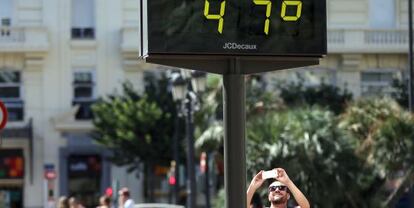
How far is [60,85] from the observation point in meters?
43.8

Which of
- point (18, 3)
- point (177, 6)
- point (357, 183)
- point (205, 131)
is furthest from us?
point (18, 3)

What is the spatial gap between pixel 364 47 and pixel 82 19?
11179 millimetres

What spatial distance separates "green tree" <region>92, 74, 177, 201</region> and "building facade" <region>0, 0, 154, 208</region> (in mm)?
2379

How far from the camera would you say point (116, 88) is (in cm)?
4356

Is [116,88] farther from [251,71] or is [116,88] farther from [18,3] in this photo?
[251,71]

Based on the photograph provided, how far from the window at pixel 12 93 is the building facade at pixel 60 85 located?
4cm

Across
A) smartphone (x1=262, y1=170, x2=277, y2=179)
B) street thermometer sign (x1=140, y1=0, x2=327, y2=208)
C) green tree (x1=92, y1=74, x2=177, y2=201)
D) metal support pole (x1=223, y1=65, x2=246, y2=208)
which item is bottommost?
green tree (x1=92, y1=74, x2=177, y2=201)

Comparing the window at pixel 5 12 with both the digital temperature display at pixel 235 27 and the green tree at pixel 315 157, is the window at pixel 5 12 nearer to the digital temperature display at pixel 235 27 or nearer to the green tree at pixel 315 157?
the green tree at pixel 315 157

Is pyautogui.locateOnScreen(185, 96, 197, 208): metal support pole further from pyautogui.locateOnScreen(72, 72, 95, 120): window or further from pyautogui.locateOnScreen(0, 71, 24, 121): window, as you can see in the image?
pyautogui.locateOnScreen(0, 71, 24, 121): window

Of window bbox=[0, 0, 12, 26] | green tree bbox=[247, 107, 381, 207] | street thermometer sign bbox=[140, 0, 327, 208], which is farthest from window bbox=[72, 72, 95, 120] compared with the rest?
street thermometer sign bbox=[140, 0, 327, 208]

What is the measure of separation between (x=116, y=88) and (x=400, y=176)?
19888 mm

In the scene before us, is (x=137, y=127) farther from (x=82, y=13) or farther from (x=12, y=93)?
(x=82, y=13)

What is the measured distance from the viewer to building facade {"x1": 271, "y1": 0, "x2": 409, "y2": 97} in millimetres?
44094

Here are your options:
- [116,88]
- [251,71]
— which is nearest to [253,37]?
[251,71]
